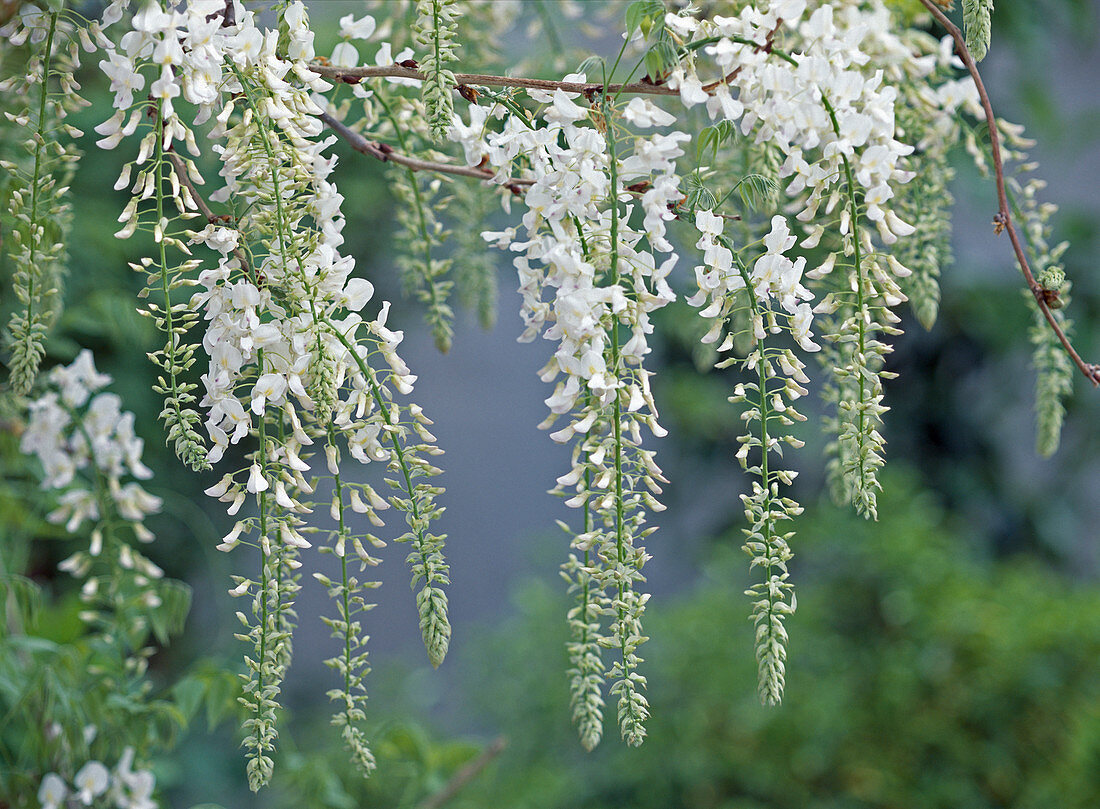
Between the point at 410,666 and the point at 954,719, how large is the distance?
153cm

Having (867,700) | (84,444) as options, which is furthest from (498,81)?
(867,700)

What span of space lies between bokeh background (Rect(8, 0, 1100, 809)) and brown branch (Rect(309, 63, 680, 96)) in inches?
15.4

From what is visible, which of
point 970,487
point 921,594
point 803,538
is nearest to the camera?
point 921,594

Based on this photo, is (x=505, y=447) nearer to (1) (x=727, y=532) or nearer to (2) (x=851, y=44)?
(1) (x=727, y=532)

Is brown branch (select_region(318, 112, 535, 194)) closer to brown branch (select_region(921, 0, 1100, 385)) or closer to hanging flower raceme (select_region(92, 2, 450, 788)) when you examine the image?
hanging flower raceme (select_region(92, 2, 450, 788))

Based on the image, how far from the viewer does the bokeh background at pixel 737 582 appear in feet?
5.35

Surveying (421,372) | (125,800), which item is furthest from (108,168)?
(125,800)

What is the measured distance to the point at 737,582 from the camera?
7.91 feet

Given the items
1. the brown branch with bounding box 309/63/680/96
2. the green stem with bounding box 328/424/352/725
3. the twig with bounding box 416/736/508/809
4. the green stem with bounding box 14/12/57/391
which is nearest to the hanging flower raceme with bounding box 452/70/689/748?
the brown branch with bounding box 309/63/680/96

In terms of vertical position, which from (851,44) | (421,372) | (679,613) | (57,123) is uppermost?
(851,44)

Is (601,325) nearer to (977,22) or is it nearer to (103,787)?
(977,22)

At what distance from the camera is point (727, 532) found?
9.45 ft

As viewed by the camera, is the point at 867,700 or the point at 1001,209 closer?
the point at 1001,209

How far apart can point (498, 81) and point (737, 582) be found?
199 centimetres
